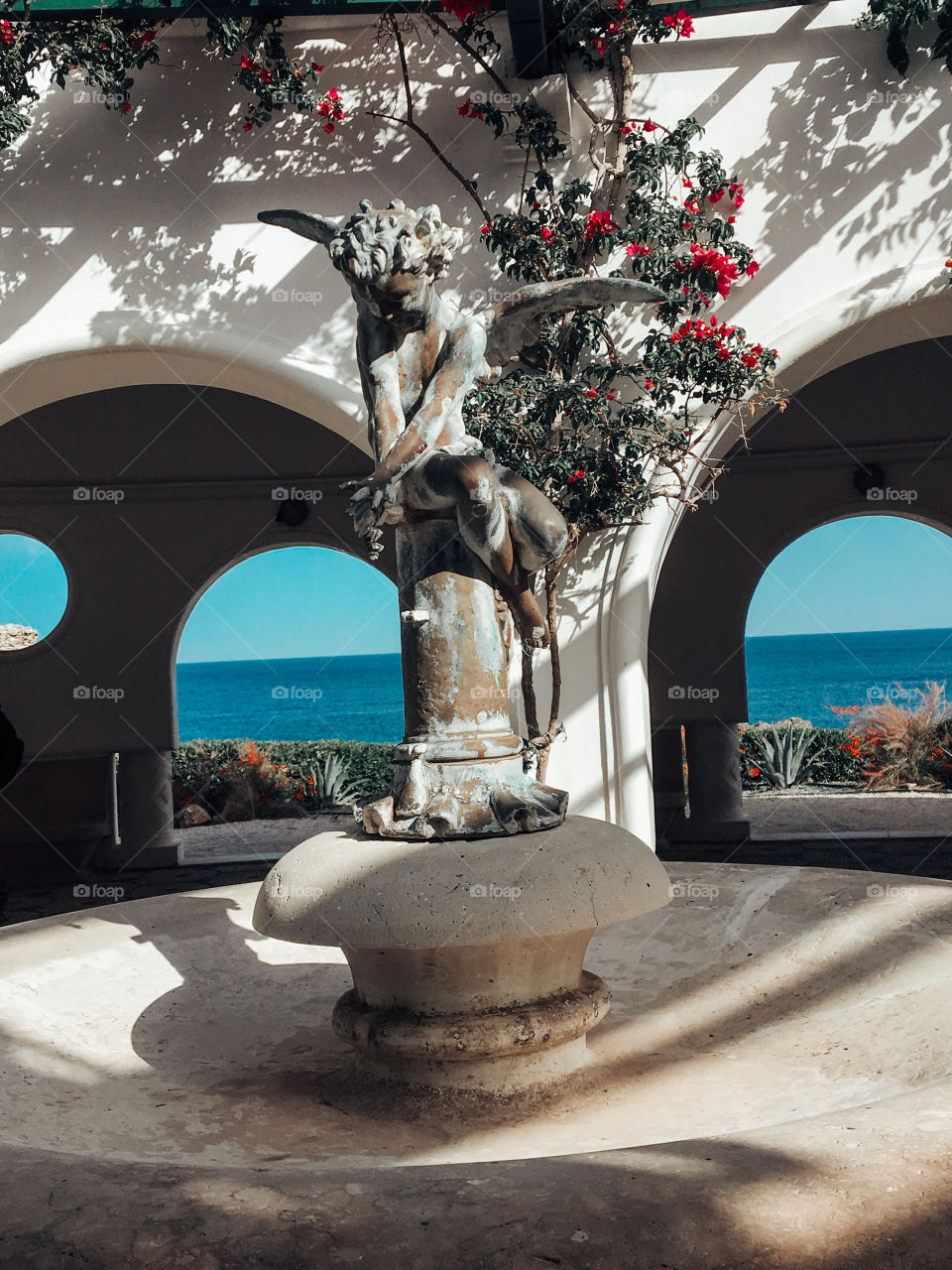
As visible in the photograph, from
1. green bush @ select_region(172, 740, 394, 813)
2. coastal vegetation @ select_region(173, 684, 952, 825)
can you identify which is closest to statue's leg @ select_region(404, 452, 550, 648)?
coastal vegetation @ select_region(173, 684, 952, 825)

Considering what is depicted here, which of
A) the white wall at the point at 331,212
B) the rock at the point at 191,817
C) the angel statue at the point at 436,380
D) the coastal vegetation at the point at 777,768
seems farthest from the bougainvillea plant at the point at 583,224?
the rock at the point at 191,817

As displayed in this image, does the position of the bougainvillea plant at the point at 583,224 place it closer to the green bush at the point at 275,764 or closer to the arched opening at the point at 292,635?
the green bush at the point at 275,764

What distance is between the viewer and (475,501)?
2568 millimetres

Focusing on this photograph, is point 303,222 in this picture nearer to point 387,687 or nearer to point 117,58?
point 117,58

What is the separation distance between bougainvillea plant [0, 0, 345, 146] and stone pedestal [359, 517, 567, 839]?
135 inches

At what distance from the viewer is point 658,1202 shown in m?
1.36

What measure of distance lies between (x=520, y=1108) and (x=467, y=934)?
58cm

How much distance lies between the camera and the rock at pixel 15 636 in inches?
430

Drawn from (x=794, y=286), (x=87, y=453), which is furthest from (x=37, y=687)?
(x=794, y=286)

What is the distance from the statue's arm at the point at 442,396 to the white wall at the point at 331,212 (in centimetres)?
268

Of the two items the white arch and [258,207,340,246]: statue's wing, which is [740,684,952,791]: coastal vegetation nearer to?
the white arch

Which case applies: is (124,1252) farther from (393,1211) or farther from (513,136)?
(513,136)

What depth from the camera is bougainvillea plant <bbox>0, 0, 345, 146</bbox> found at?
5180mm

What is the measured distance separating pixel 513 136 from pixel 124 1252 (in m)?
5.16
